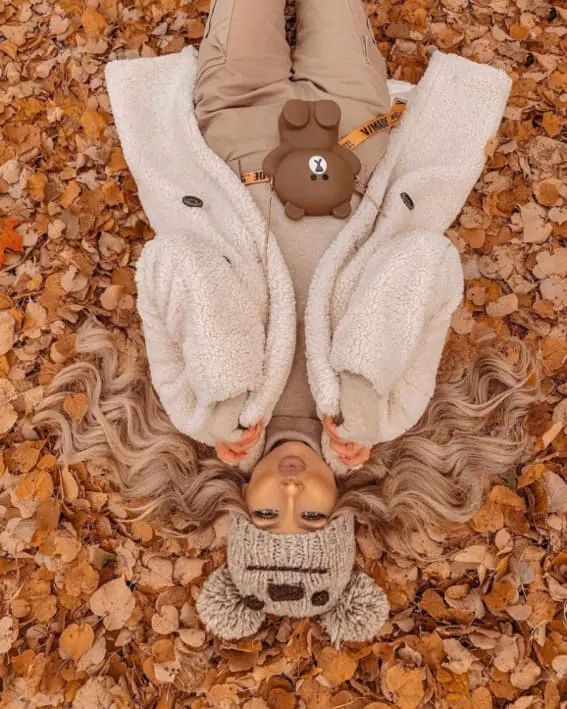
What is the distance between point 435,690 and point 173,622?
499mm

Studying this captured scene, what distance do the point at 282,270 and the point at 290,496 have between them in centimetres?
40

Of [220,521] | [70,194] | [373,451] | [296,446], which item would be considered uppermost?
[70,194]

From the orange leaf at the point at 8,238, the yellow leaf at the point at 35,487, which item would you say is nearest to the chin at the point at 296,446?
the yellow leaf at the point at 35,487

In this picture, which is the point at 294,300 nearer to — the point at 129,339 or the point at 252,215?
the point at 252,215

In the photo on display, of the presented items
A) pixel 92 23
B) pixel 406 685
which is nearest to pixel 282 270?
pixel 406 685

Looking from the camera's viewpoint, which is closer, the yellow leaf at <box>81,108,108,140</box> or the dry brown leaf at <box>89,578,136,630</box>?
the dry brown leaf at <box>89,578,136,630</box>

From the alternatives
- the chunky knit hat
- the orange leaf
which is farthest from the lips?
the orange leaf

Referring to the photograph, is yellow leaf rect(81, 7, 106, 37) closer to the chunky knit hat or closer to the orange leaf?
the orange leaf

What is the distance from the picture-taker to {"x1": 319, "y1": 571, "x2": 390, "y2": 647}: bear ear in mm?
1191

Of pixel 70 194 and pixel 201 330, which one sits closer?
pixel 201 330

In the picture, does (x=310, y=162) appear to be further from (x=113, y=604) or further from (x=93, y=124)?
(x=113, y=604)

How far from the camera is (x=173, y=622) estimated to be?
51.5 inches

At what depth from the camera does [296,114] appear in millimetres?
1210

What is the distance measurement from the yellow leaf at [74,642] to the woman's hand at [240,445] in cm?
44
